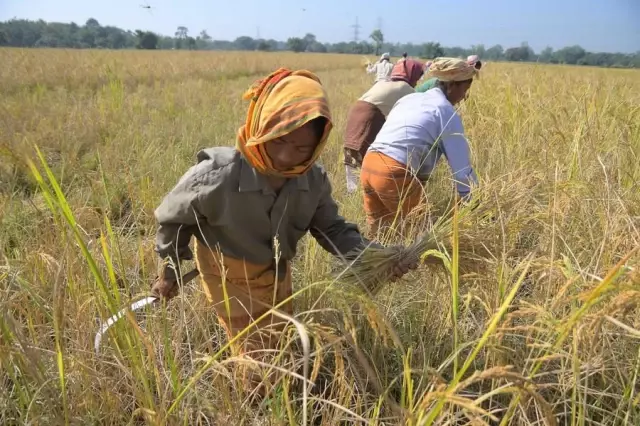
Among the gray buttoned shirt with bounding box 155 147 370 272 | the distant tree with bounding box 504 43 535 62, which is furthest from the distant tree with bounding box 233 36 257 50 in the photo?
the gray buttoned shirt with bounding box 155 147 370 272

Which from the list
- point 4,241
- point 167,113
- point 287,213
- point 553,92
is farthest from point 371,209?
point 167,113

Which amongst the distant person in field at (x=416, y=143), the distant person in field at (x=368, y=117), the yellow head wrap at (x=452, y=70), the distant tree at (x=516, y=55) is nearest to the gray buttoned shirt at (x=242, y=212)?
the distant person in field at (x=416, y=143)

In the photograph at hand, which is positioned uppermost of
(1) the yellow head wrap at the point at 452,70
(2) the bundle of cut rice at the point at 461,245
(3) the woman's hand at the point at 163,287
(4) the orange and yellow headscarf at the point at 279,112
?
(1) the yellow head wrap at the point at 452,70

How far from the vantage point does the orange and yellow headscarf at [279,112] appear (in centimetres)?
115

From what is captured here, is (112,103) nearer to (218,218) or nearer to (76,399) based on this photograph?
(218,218)

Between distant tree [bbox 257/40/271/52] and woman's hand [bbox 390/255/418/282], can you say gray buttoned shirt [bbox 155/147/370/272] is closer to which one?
woman's hand [bbox 390/255/418/282]

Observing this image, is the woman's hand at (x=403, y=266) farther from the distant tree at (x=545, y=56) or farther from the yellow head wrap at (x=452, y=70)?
the distant tree at (x=545, y=56)

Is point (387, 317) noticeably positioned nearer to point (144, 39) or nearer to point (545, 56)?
point (545, 56)

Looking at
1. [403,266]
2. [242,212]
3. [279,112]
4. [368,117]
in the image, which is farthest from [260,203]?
[368,117]

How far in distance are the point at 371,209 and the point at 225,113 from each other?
343cm

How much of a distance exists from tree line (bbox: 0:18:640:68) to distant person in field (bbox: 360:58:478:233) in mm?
2589

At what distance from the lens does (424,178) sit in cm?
247

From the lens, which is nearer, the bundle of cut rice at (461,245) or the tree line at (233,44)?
the bundle of cut rice at (461,245)

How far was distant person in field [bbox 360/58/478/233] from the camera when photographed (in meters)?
2.12
